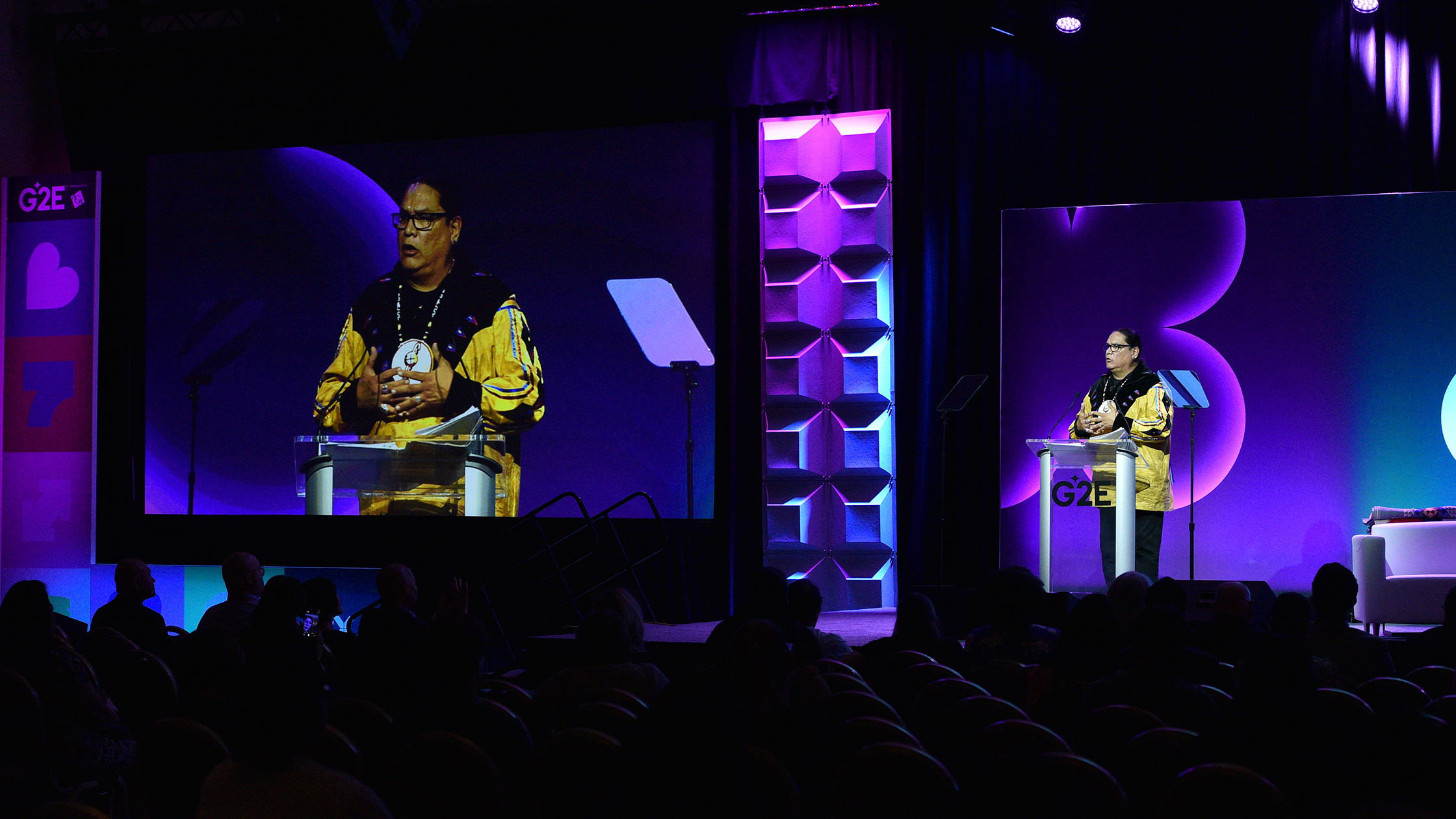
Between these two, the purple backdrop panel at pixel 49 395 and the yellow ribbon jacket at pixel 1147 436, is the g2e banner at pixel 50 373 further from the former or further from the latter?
the yellow ribbon jacket at pixel 1147 436

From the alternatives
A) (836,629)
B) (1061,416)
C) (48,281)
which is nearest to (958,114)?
(1061,416)

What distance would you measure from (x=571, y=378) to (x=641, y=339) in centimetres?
65

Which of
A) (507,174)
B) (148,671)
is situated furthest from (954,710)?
(507,174)

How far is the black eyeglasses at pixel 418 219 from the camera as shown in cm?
945

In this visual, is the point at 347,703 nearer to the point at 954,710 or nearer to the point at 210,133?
the point at 954,710

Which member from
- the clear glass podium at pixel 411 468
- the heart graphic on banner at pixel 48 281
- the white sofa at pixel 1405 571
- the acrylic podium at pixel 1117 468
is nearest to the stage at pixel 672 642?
the acrylic podium at pixel 1117 468

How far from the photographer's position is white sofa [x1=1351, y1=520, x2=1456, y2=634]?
6.84 meters

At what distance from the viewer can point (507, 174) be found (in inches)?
368

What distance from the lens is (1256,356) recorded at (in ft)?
27.0

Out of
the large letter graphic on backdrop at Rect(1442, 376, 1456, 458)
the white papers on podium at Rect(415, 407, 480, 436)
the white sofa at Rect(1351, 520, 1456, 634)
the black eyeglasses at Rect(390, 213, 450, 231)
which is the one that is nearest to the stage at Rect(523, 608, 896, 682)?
the white papers on podium at Rect(415, 407, 480, 436)

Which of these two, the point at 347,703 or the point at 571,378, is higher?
the point at 571,378

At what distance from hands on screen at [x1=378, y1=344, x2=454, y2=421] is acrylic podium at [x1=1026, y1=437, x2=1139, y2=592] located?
466 centimetres

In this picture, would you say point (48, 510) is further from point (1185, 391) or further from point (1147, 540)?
point (1185, 391)

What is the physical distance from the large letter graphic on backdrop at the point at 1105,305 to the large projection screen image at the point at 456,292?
230cm
